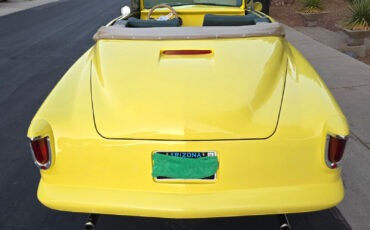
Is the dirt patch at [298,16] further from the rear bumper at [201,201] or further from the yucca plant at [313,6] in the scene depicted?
the rear bumper at [201,201]

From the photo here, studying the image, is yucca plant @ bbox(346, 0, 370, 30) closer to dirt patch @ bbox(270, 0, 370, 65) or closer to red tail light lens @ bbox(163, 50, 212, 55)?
dirt patch @ bbox(270, 0, 370, 65)

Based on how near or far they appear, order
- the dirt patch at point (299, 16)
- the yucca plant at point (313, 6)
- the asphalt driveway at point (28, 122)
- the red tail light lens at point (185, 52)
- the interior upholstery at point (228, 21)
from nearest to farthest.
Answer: the red tail light lens at point (185, 52) < the asphalt driveway at point (28, 122) < the interior upholstery at point (228, 21) < the yucca plant at point (313, 6) < the dirt patch at point (299, 16)

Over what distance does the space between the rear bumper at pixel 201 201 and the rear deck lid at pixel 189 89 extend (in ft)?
1.11

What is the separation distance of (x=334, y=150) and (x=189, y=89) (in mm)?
950

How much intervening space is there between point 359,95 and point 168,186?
4221 millimetres

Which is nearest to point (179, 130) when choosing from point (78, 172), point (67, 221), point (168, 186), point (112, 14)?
point (168, 186)

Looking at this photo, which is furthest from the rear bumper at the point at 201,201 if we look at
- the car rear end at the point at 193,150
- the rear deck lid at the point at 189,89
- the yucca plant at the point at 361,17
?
the yucca plant at the point at 361,17

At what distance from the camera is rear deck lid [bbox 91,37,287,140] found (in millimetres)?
2049

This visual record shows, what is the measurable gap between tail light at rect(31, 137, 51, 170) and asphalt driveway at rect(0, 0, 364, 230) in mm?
892

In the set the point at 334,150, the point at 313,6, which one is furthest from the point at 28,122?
the point at 313,6

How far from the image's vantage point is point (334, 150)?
2.07m

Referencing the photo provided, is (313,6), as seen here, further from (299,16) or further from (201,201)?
(201,201)

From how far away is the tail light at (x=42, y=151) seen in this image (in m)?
2.08

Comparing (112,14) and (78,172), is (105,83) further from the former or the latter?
(112,14)
